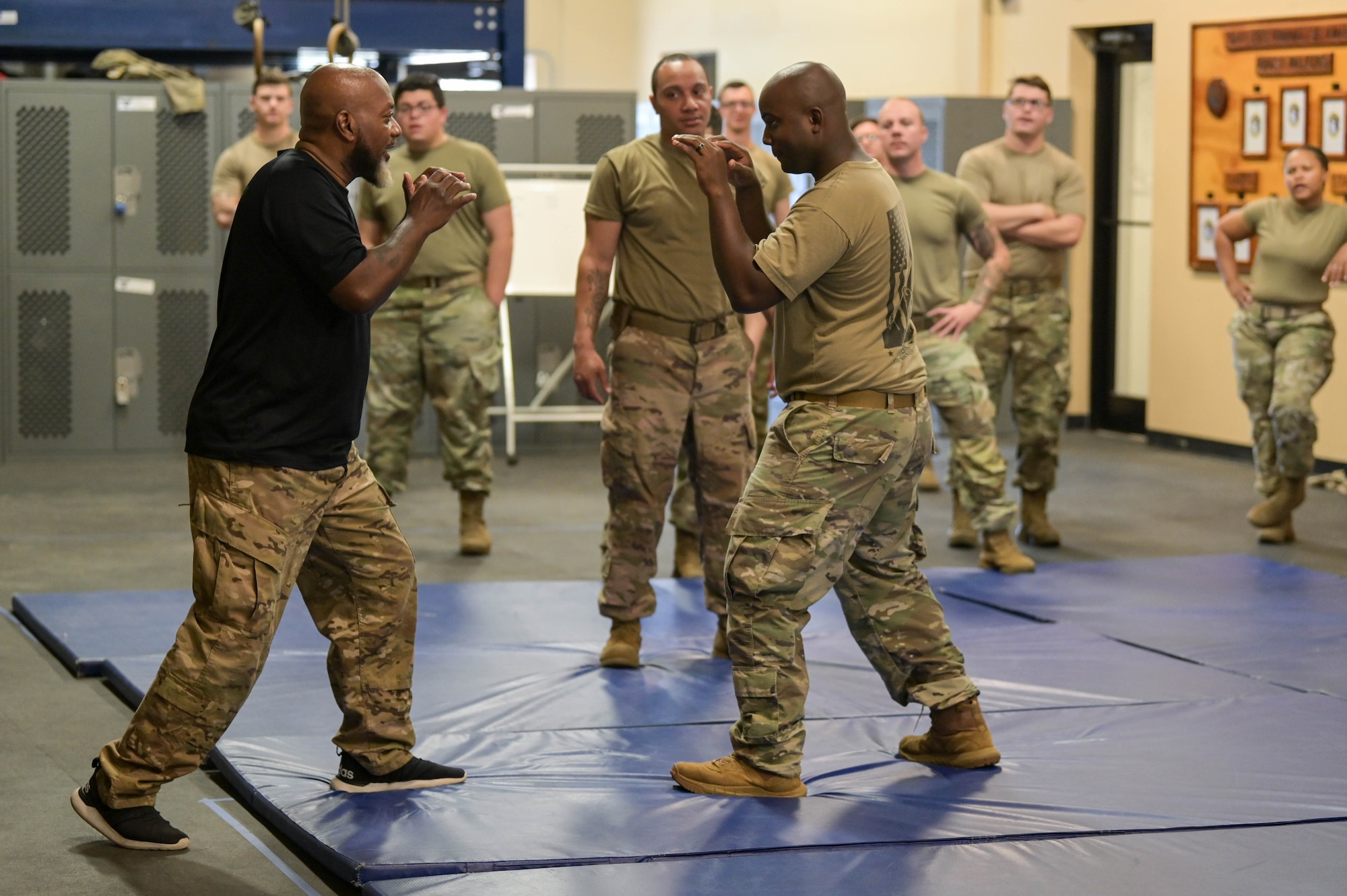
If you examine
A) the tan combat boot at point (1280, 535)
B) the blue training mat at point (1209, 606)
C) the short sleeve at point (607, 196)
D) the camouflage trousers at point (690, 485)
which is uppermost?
the short sleeve at point (607, 196)

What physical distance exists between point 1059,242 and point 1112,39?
424 centimetres

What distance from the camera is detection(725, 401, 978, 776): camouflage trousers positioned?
3672 millimetres

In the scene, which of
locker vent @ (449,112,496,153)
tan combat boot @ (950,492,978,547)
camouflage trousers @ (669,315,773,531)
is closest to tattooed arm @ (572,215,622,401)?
camouflage trousers @ (669,315,773,531)

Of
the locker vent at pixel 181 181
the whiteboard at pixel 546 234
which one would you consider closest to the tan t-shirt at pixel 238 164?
the locker vent at pixel 181 181

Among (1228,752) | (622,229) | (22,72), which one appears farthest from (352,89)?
(22,72)

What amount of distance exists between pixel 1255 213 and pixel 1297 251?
12.2 inches

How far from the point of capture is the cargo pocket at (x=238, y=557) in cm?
340

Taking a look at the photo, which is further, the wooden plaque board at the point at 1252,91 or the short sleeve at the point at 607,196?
the wooden plaque board at the point at 1252,91

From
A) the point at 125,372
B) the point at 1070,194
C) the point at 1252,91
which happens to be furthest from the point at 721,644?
the point at 1252,91

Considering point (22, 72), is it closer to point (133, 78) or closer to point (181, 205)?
point (133, 78)

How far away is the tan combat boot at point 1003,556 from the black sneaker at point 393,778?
316 cm

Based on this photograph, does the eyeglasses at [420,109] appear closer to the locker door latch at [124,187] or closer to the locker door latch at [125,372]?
the locker door latch at [124,187]

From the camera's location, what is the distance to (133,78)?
999 centimetres

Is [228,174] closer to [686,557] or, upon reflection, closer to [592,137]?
[592,137]
